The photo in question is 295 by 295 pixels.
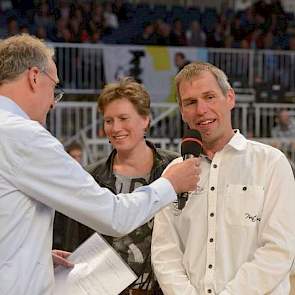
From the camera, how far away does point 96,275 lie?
2.47 m

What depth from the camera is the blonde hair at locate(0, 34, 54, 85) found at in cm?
235

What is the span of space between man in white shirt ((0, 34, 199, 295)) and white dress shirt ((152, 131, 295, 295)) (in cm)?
30

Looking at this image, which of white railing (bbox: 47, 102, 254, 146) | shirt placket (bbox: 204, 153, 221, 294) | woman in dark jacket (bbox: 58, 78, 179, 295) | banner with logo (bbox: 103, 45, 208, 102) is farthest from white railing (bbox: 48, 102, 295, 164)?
shirt placket (bbox: 204, 153, 221, 294)

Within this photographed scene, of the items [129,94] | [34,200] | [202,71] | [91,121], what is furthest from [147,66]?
[34,200]

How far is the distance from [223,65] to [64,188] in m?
10.5

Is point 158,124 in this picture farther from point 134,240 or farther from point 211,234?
point 211,234

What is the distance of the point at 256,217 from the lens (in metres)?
2.63

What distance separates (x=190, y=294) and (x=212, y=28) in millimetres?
12495

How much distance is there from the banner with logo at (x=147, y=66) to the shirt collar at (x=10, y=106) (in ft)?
29.3

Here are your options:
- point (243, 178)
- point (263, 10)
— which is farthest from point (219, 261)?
point (263, 10)

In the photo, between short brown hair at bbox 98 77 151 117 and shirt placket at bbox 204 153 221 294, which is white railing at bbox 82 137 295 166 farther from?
shirt placket at bbox 204 153 221 294

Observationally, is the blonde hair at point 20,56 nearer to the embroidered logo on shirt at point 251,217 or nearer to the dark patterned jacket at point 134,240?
the embroidered logo on shirt at point 251,217

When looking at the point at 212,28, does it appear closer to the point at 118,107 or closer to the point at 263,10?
the point at 263,10

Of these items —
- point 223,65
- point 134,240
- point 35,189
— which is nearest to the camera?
point 35,189
